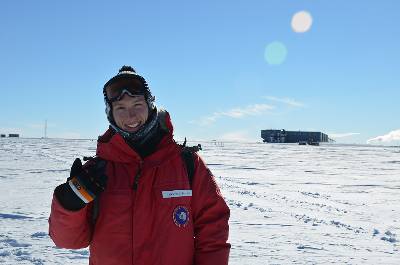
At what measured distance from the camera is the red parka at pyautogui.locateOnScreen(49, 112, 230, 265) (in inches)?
71.9

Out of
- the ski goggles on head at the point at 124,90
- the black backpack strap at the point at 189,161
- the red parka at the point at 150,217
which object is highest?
the ski goggles on head at the point at 124,90

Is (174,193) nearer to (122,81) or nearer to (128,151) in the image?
(128,151)

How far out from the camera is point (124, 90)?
1963mm

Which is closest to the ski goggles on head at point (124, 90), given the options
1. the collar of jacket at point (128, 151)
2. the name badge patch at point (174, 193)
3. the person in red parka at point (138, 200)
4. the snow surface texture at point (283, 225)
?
the person in red parka at point (138, 200)

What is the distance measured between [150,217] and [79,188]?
34cm

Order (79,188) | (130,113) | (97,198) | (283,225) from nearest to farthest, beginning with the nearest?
(79,188) → (97,198) → (130,113) → (283,225)

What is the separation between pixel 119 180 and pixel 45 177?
11.6 m

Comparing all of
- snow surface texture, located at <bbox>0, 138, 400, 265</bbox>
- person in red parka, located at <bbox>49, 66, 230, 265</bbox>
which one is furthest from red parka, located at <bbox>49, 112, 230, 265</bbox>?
snow surface texture, located at <bbox>0, 138, 400, 265</bbox>

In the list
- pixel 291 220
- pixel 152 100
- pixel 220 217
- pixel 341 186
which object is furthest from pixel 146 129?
pixel 341 186

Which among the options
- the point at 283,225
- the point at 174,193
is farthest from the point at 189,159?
the point at 283,225

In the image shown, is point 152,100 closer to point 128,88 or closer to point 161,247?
point 128,88

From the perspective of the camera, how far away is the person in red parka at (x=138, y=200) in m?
1.82

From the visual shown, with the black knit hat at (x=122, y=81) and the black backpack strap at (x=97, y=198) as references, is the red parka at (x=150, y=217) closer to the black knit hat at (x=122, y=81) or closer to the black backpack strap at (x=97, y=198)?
the black backpack strap at (x=97, y=198)

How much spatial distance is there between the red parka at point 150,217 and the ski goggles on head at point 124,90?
0.20 m
